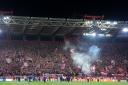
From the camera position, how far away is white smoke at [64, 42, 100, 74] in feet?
154

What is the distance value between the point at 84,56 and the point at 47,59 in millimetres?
5819

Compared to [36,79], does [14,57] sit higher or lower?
higher

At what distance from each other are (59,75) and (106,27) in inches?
353

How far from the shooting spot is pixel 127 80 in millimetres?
41656

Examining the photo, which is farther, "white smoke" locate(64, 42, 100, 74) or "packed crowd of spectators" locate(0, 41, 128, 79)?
"white smoke" locate(64, 42, 100, 74)

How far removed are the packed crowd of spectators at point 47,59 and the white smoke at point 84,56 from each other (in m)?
0.70

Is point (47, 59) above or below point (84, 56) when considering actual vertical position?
below

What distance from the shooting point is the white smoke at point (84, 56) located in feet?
154

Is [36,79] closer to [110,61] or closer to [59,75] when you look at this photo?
[59,75]

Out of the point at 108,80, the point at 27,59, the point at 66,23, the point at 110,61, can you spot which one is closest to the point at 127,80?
the point at 108,80

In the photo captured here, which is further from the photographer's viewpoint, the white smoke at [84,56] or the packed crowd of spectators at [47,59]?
the white smoke at [84,56]

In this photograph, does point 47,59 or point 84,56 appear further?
point 84,56

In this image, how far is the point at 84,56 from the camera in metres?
48.7

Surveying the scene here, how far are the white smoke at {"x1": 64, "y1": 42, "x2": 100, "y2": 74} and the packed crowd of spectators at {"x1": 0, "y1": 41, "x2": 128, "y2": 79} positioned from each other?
0.70m
